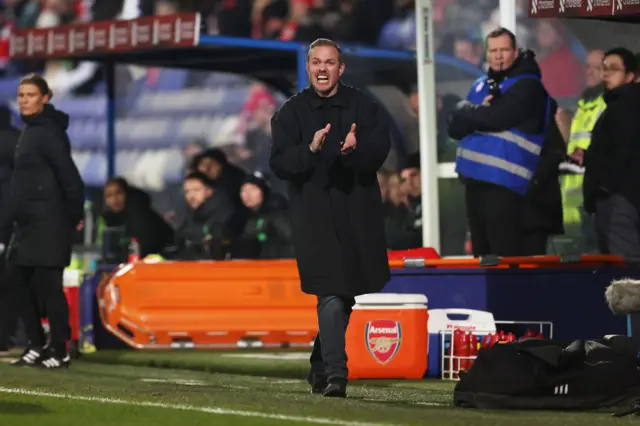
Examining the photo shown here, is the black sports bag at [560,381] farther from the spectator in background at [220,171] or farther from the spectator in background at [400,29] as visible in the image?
the spectator in background at [220,171]

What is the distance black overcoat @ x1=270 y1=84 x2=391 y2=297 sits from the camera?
32.4 feet

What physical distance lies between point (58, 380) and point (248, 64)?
7631 mm

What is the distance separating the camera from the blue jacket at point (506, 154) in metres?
13.1

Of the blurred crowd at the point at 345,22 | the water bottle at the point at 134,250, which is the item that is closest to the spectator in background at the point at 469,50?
the blurred crowd at the point at 345,22

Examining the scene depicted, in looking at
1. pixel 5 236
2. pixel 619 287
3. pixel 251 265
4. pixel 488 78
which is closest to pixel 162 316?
pixel 251 265

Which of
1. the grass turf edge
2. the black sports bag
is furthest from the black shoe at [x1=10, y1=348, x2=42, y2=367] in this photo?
the black sports bag

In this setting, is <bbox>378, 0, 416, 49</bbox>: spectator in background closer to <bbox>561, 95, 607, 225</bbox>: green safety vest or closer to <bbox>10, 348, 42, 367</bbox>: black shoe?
<bbox>561, 95, 607, 225</bbox>: green safety vest

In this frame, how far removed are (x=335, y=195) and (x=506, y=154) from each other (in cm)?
340

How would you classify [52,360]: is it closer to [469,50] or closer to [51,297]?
[51,297]

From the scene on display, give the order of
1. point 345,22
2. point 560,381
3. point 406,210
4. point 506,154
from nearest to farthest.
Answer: point 560,381
point 506,154
point 406,210
point 345,22

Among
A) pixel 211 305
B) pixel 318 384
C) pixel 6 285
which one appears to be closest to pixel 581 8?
pixel 318 384

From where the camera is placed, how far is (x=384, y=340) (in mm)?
11711

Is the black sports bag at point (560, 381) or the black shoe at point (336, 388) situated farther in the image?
the black shoe at point (336, 388)

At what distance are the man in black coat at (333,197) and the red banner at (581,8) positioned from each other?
2367mm
